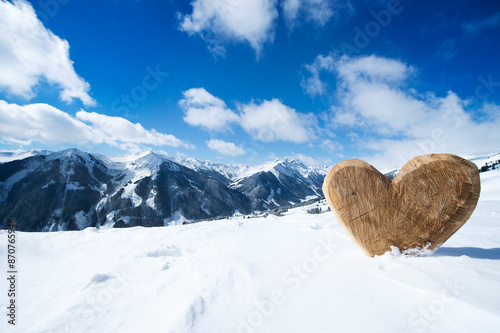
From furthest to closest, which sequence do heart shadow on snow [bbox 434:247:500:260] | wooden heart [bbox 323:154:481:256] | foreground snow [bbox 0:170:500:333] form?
1. wooden heart [bbox 323:154:481:256]
2. heart shadow on snow [bbox 434:247:500:260]
3. foreground snow [bbox 0:170:500:333]

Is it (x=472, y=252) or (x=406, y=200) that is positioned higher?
(x=406, y=200)

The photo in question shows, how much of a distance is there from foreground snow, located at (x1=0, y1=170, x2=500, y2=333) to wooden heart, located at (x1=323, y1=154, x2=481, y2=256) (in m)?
0.49

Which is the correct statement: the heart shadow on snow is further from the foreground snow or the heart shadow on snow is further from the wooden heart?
the wooden heart

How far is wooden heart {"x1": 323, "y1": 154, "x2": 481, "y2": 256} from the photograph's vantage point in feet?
15.1

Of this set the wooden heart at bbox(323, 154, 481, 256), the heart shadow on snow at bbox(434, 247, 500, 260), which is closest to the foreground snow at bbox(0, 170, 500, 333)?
the heart shadow on snow at bbox(434, 247, 500, 260)

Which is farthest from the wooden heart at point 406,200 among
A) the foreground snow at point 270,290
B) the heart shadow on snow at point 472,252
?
the foreground snow at point 270,290

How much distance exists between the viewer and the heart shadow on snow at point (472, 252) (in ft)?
14.4

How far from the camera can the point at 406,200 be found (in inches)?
195

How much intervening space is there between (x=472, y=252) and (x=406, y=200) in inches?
70.6

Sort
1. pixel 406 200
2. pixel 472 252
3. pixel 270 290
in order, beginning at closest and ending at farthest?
1. pixel 270 290
2. pixel 472 252
3. pixel 406 200

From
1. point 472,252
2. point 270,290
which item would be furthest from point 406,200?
point 270,290

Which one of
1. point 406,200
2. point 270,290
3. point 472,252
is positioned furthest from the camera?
point 406,200

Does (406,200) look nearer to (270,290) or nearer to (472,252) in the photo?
(472,252)

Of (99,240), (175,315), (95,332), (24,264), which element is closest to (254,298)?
(175,315)
